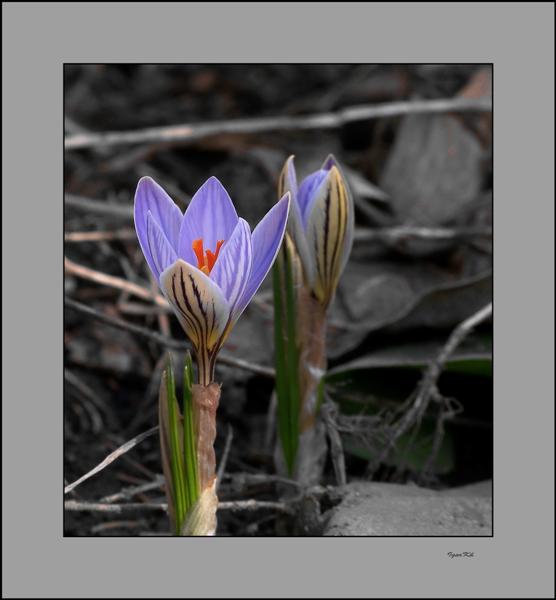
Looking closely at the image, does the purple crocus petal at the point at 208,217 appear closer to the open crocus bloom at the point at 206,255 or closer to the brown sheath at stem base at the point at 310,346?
the open crocus bloom at the point at 206,255

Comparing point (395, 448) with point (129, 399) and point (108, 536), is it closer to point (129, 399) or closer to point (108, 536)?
point (108, 536)

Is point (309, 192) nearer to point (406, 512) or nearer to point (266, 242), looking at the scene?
point (266, 242)

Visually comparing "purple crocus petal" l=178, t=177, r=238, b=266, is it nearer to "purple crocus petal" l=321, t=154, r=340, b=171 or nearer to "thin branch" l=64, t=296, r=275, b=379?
"purple crocus petal" l=321, t=154, r=340, b=171

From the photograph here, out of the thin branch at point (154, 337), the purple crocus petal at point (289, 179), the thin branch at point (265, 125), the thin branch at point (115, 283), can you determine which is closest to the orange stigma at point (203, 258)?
the purple crocus petal at point (289, 179)

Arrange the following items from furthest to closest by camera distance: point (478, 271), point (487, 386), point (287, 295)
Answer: point (478, 271)
point (487, 386)
point (287, 295)

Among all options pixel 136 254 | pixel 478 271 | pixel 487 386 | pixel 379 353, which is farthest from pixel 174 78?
pixel 487 386

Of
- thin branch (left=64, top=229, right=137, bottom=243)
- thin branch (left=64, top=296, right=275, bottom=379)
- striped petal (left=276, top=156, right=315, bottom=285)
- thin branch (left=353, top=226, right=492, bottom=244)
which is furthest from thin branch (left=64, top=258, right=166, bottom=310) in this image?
striped petal (left=276, top=156, right=315, bottom=285)
